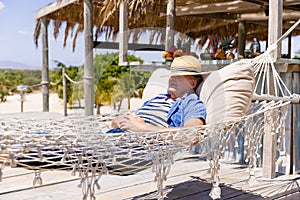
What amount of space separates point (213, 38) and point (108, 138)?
2078mm

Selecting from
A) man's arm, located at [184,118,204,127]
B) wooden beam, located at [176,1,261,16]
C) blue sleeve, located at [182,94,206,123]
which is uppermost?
wooden beam, located at [176,1,261,16]

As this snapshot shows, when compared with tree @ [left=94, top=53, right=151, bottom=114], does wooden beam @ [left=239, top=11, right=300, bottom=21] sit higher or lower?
higher

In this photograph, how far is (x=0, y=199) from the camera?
7.23ft

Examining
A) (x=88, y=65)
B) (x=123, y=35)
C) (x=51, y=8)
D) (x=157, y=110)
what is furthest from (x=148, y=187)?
(x=51, y=8)

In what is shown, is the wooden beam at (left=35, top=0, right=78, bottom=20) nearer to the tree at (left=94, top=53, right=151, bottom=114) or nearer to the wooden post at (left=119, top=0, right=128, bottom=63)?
the wooden post at (left=119, top=0, right=128, bottom=63)

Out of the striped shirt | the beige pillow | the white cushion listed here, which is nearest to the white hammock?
the beige pillow

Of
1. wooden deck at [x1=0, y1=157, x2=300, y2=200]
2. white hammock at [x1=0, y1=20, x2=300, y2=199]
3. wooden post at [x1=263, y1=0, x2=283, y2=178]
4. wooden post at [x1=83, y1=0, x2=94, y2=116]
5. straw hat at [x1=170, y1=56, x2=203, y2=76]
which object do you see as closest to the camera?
white hammock at [x1=0, y1=20, x2=300, y2=199]

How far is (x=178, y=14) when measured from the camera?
5.11 metres

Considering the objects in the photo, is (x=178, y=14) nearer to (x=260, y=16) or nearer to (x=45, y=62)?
(x=260, y=16)

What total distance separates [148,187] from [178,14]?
3.15 metres

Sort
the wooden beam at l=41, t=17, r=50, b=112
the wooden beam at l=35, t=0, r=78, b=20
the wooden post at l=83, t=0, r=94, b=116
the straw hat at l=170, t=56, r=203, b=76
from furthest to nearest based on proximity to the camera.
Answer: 1. the wooden beam at l=41, t=17, r=50, b=112
2. the wooden beam at l=35, t=0, r=78, b=20
3. the wooden post at l=83, t=0, r=94, b=116
4. the straw hat at l=170, t=56, r=203, b=76

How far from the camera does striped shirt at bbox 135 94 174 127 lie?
7.40 ft

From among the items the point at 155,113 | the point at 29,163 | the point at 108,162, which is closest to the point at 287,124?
the point at 155,113

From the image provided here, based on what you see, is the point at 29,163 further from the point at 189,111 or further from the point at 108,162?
the point at 189,111
